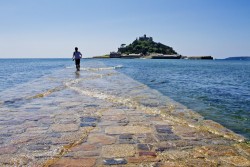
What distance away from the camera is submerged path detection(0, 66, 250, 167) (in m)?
4.02

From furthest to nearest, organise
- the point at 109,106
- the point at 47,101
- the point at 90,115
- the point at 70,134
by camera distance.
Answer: the point at 47,101 → the point at 109,106 → the point at 90,115 → the point at 70,134

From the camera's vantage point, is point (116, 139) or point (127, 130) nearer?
point (116, 139)

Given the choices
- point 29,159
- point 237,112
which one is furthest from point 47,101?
point 237,112

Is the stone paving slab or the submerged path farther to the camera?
the stone paving slab

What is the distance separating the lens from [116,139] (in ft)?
16.5

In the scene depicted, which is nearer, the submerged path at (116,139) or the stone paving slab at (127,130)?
the submerged path at (116,139)

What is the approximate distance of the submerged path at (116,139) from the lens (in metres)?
4.02

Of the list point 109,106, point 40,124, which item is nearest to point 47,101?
point 109,106

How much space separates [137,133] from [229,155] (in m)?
1.78

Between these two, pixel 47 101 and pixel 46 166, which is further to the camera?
pixel 47 101

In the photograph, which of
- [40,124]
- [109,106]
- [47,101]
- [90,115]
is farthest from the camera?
[47,101]

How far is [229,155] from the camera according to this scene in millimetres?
4246

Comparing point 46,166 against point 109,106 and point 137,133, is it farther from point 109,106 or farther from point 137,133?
point 109,106

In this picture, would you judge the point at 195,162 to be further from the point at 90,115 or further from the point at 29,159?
the point at 90,115
